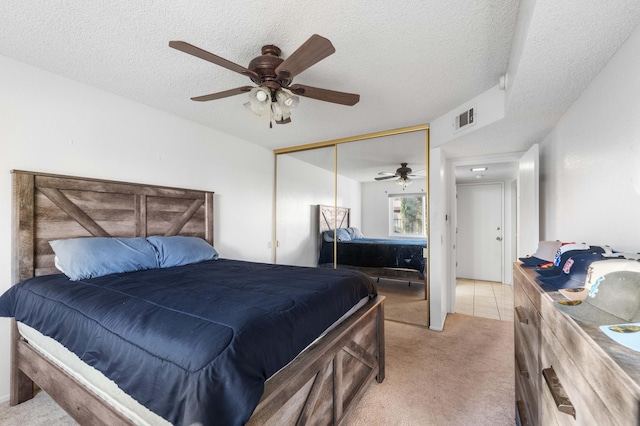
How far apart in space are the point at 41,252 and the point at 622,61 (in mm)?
3761

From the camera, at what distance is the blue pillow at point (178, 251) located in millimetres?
2445

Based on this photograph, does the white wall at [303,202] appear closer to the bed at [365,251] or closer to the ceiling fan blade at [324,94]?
the bed at [365,251]

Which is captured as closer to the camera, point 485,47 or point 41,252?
point 485,47

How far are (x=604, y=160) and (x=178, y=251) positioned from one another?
3108 mm

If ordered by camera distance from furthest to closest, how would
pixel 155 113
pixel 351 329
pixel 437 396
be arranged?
pixel 155 113
pixel 437 396
pixel 351 329

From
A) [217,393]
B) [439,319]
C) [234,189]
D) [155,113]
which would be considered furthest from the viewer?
[234,189]

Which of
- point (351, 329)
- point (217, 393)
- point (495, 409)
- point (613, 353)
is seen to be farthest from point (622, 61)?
point (217, 393)

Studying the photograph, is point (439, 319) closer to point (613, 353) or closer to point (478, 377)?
point (478, 377)

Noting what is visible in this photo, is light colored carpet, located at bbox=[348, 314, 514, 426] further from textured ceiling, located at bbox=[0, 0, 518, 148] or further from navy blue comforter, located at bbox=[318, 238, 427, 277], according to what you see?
textured ceiling, located at bbox=[0, 0, 518, 148]

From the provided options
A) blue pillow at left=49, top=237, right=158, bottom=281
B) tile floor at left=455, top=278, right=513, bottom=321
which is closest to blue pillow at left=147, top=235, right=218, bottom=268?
blue pillow at left=49, top=237, right=158, bottom=281

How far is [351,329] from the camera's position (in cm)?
170

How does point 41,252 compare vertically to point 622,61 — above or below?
below

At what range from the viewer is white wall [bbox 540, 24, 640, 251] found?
1.25 meters

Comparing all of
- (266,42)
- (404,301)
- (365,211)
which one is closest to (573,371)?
(266,42)
